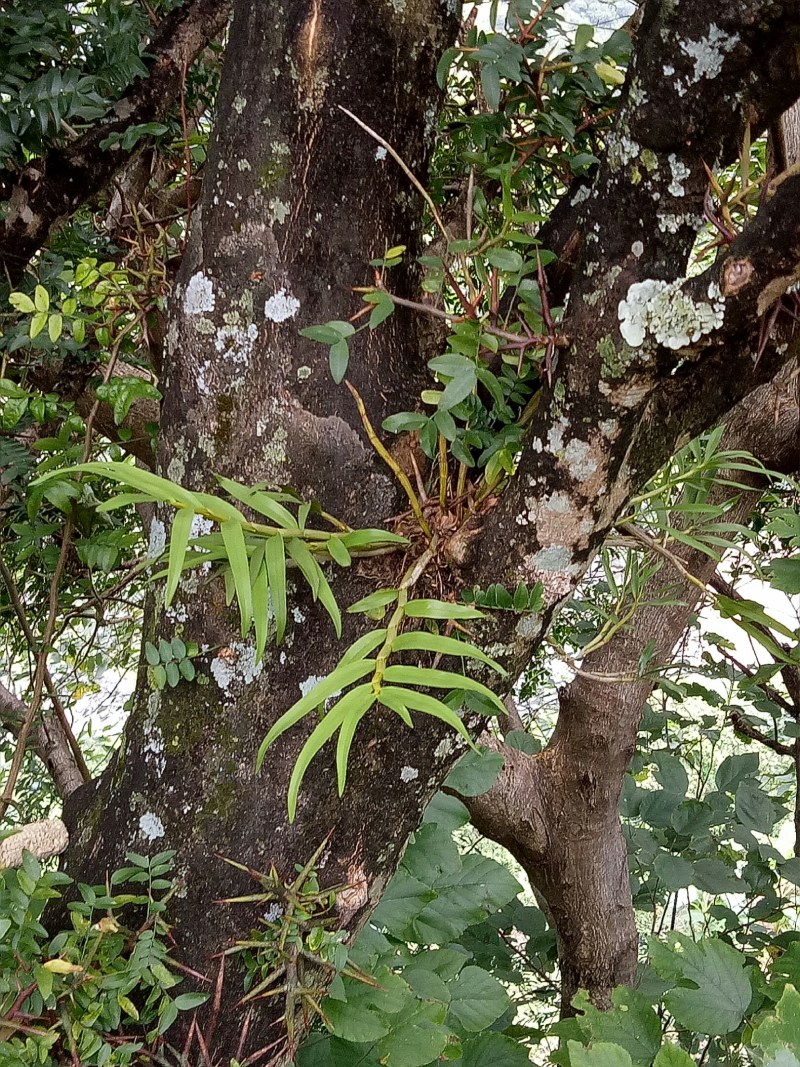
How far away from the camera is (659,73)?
1.65ft

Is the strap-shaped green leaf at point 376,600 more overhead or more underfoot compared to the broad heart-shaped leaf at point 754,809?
more overhead

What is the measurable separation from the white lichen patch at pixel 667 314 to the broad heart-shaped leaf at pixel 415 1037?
60 centimetres

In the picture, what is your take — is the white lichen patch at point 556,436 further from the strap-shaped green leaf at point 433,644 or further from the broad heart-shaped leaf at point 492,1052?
the broad heart-shaped leaf at point 492,1052

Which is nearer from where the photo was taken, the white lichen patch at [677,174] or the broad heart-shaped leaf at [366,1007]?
the white lichen patch at [677,174]

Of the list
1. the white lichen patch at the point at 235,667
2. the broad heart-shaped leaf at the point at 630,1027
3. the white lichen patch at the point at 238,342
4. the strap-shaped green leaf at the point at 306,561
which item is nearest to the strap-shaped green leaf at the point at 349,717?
the strap-shaped green leaf at the point at 306,561

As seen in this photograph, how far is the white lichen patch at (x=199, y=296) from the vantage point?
0.63m

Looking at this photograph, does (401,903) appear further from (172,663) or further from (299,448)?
(299,448)

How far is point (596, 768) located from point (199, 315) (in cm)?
109

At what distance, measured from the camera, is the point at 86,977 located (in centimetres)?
56

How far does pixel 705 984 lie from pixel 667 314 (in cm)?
68

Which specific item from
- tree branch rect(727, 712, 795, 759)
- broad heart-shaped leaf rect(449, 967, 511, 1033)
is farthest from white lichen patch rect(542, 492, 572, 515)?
tree branch rect(727, 712, 795, 759)

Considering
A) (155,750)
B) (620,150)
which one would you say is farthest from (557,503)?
(155,750)

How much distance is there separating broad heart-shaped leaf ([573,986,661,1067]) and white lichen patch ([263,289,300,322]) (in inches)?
28.9

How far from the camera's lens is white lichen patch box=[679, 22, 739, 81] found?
0.47 metres
